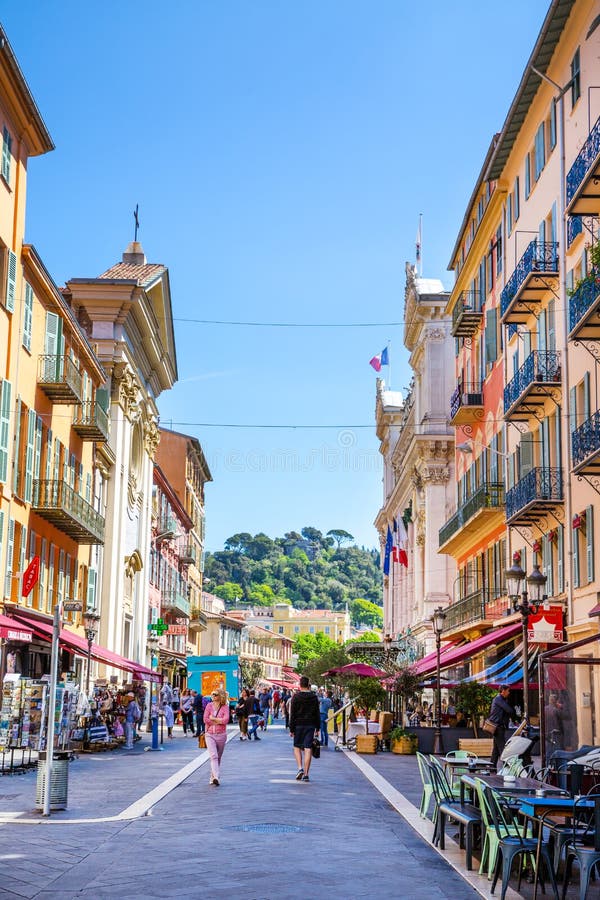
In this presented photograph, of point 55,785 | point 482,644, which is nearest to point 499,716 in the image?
point 55,785

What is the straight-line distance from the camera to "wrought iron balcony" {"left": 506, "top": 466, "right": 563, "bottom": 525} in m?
28.3

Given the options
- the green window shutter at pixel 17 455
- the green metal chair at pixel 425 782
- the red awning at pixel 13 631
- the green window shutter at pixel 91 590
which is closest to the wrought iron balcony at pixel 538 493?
the red awning at pixel 13 631

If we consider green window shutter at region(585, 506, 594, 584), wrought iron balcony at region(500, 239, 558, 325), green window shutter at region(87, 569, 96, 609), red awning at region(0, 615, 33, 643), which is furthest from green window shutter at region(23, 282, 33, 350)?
green window shutter at region(585, 506, 594, 584)

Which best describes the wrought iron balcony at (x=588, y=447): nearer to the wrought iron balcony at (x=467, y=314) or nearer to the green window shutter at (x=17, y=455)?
the green window shutter at (x=17, y=455)

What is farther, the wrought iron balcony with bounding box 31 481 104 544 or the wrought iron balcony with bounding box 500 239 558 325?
the wrought iron balcony with bounding box 31 481 104 544

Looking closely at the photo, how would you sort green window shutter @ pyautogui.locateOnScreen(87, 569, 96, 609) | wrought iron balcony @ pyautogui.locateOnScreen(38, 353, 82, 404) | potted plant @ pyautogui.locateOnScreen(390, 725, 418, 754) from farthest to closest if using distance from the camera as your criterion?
green window shutter @ pyautogui.locateOnScreen(87, 569, 96, 609)
wrought iron balcony @ pyautogui.locateOnScreen(38, 353, 82, 404)
potted plant @ pyautogui.locateOnScreen(390, 725, 418, 754)

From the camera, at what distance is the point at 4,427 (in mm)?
29453

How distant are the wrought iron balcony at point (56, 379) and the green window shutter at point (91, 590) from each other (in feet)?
33.0

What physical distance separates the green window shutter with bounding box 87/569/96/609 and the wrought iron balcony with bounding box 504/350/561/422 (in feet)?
59.5

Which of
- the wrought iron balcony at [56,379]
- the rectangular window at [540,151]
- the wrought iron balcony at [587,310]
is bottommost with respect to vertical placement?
the wrought iron balcony at [587,310]

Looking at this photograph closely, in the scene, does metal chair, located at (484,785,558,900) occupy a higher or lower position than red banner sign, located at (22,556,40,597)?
lower

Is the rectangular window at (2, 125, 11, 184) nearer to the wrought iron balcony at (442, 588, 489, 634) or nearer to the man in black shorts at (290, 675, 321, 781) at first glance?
the man in black shorts at (290, 675, 321, 781)

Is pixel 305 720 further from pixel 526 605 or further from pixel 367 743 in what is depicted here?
pixel 367 743

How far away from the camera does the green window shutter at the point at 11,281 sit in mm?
29516
